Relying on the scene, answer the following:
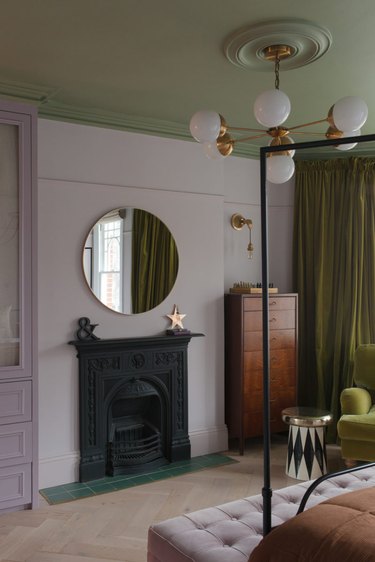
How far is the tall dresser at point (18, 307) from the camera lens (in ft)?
11.3

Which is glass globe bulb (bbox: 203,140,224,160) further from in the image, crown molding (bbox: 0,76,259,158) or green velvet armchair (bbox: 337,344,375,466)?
green velvet armchair (bbox: 337,344,375,466)

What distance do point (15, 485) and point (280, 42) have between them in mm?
2942

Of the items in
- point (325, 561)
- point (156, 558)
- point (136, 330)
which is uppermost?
point (136, 330)

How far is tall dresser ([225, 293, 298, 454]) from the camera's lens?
4.60 m

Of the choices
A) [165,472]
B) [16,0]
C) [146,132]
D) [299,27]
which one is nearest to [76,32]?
[16,0]

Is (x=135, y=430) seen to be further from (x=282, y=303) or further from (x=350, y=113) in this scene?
(x=350, y=113)

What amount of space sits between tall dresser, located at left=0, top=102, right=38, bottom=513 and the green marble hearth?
0.86ft

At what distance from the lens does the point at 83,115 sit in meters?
3.98

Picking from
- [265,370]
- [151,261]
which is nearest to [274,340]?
[151,261]

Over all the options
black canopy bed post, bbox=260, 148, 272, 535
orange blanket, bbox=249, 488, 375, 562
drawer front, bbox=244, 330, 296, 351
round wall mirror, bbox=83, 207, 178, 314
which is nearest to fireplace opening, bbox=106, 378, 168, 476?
round wall mirror, bbox=83, 207, 178, 314

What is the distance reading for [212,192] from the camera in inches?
184

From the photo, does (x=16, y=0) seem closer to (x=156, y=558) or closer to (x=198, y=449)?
(x=156, y=558)

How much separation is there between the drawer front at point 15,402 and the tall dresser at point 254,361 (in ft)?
5.90

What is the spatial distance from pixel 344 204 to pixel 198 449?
2.48 metres
